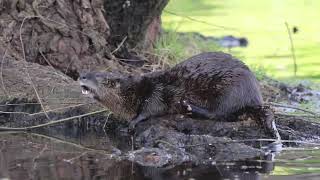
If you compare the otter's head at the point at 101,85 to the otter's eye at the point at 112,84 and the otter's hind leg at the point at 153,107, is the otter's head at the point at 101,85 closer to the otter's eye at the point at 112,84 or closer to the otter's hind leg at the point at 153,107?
the otter's eye at the point at 112,84

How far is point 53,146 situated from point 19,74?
1.49m

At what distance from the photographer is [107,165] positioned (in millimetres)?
5680

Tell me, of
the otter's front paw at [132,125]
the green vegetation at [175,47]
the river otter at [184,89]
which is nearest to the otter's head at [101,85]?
the river otter at [184,89]

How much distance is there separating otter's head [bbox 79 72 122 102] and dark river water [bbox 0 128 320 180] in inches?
13.4

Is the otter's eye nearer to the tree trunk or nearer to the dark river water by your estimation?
the dark river water

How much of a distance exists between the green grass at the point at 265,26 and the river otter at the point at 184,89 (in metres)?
3.36

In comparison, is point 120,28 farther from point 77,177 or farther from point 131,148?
point 77,177

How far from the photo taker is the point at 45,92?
24.2ft

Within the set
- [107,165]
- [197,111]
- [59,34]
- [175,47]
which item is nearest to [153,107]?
[197,111]

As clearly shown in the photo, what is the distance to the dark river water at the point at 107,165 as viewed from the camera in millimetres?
5363

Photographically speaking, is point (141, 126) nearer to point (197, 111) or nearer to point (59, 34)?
point (197, 111)

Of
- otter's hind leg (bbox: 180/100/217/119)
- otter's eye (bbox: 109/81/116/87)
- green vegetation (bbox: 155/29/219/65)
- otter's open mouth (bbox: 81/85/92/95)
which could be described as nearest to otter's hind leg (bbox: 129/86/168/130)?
otter's hind leg (bbox: 180/100/217/119)

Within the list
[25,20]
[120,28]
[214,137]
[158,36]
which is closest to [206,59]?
[214,137]

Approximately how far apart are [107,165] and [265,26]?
10.8 m
